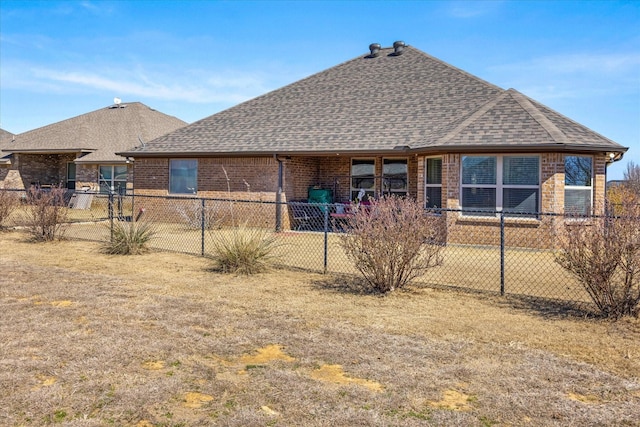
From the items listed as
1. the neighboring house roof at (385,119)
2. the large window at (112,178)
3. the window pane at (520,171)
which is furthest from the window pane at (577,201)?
the large window at (112,178)

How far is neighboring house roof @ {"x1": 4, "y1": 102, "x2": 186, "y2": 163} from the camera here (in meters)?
26.2

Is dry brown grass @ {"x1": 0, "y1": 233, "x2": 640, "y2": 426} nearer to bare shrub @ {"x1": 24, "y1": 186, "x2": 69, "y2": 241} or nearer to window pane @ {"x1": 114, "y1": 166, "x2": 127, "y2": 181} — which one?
bare shrub @ {"x1": 24, "y1": 186, "x2": 69, "y2": 241}

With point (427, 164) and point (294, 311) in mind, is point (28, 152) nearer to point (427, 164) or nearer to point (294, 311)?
A: point (427, 164)

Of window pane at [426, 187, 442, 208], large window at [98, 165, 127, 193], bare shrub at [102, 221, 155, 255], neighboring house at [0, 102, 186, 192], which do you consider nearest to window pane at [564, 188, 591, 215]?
window pane at [426, 187, 442, 208]

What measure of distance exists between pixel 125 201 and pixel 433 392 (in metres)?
22.5

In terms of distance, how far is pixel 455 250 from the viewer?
40.1 ft

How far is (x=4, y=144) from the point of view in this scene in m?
30.5

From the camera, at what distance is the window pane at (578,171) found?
1252cm

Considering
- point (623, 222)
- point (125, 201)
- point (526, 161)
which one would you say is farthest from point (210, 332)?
point (125, 201)

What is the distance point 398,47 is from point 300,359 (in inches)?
750

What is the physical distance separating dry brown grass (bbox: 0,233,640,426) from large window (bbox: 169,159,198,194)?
35.4 ft

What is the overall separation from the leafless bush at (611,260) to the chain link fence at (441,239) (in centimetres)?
55

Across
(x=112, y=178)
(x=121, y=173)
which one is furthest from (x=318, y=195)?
(x=112, y=178)

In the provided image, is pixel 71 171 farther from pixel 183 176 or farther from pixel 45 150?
pixel 183 176
